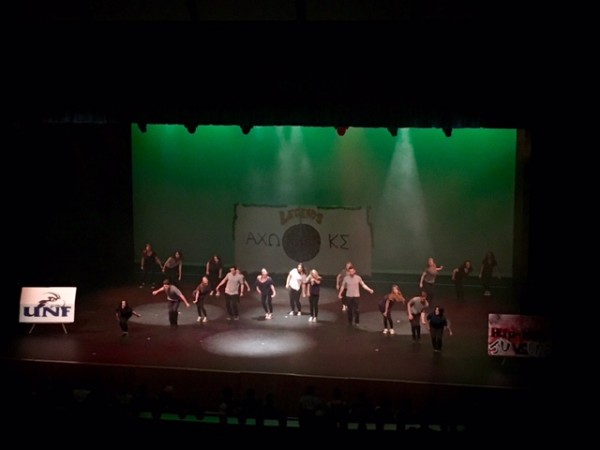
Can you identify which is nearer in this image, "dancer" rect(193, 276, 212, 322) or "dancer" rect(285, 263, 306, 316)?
"dancer" rect(193, 276, 212, 322)

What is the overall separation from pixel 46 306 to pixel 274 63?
7202 millimetres

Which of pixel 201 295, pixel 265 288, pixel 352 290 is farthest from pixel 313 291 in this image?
pixel 201 295

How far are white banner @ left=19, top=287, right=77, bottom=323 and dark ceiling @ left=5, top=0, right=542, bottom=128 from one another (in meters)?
3.79

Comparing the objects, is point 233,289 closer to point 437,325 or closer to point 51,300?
point 51,300

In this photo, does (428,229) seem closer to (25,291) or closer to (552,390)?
(552,390)

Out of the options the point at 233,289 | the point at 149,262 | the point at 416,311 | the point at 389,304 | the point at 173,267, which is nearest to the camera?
the point at 416,311

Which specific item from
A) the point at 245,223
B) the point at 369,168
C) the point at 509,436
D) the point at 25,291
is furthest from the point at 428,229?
the point at 509,436

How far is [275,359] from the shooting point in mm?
14484

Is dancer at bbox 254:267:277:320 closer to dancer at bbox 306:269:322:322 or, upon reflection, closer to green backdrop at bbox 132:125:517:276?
dancer at bbox 306:269:322:322

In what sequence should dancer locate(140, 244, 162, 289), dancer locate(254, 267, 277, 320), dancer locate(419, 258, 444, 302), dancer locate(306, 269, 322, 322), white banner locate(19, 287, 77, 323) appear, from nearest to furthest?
1. white banner locate(19, 287, 77, 323)
2. dancer locate(306, 269, 322, 322)
3. dancer locate(254, 267, 277, 320)
4. dancer locate(419, 258, 444, 302)
5. dancer locate(140, 244, 162, 289)

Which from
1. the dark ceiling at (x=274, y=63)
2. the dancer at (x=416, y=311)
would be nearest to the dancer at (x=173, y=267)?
the dark ceiling at (x=274, y=63)

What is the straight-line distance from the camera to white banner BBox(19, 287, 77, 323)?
636 inches

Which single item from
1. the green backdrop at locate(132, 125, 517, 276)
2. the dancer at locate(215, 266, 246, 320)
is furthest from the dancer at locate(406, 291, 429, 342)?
the green backdrop at locate(132, 125, 517, 276)

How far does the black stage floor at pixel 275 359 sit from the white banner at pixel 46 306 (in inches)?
13.0
